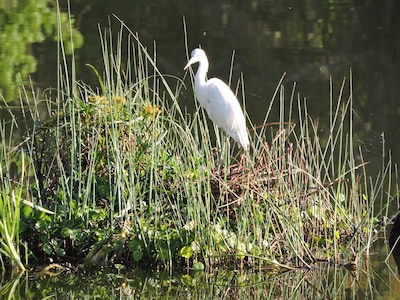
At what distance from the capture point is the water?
9812 mm

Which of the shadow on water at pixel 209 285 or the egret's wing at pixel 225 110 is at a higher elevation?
the egret's wing at pixel 225 110

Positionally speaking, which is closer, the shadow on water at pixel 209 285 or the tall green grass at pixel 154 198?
the shadow on water at pixel 209 285

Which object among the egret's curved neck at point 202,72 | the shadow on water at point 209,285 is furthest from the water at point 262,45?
the shadow on water at point 209,285

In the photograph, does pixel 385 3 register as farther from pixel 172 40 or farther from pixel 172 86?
pixel 172 86

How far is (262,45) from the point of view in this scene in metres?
12.4

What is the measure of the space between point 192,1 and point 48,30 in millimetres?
3443

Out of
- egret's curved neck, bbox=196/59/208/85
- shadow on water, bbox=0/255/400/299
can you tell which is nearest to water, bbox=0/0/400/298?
egret's curved neck, bbox=196/59/208/85

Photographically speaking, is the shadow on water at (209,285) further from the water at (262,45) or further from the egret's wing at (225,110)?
the water at (262,45)

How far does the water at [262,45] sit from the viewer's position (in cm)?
981

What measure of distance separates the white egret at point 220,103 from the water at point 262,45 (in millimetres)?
1895

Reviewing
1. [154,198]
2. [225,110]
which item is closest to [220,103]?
[225,110]

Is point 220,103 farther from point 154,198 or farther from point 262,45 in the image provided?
point 262,45

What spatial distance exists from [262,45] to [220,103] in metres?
6.19

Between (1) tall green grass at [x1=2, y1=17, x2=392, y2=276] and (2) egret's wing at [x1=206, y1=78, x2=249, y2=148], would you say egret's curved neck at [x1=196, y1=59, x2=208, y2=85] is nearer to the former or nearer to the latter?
(2) egret's wing at [x1=206, y1=78, x2=249, y2=148]
